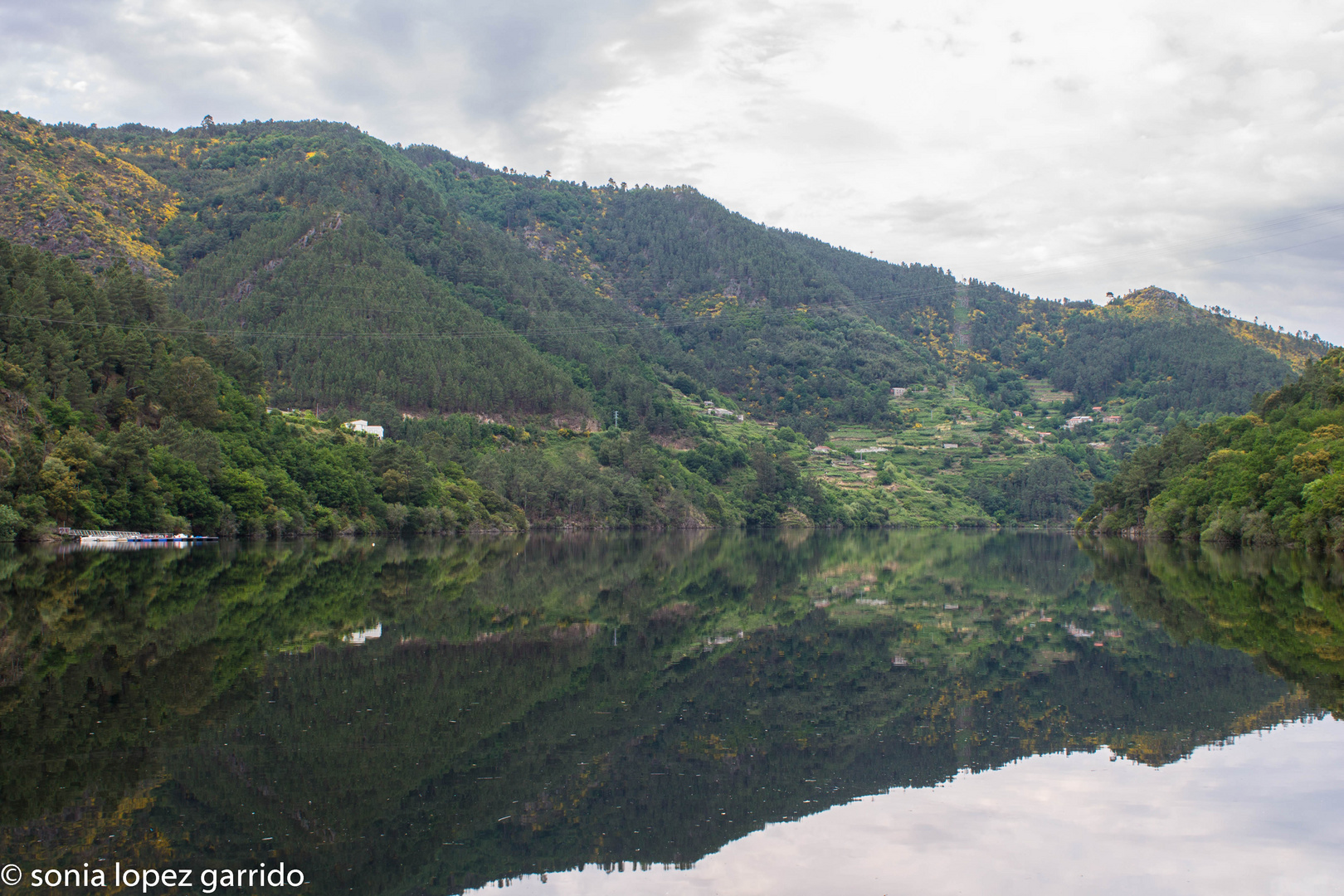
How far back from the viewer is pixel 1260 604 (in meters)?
28.9

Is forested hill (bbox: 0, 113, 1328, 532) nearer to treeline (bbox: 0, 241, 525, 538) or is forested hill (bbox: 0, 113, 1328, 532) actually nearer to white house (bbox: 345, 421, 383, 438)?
white house (bbox: 345, 421, 383, 438)

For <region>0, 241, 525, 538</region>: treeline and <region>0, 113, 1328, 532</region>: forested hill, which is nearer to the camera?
<region>0, 241, 525, 538</region>: treeline

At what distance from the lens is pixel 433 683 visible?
17.3 m

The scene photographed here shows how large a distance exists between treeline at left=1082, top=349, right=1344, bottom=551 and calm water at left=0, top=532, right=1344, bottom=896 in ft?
92.6

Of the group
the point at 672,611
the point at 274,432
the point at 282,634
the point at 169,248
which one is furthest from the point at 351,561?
the point at 169,248

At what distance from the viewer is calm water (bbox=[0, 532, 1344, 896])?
387 inches

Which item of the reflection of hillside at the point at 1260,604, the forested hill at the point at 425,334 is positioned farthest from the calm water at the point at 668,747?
the forested hill at the point at 425,334

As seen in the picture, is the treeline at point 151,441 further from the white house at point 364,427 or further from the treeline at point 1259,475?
the treeline at point 1259,475

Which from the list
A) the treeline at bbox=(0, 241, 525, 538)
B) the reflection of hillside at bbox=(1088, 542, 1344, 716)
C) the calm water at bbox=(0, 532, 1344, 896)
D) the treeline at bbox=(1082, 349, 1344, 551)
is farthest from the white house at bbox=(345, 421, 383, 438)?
the calm water at bbox=(0, 532, 1344, 896)

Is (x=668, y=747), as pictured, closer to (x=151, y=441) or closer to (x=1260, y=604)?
(x=1260, y=604)

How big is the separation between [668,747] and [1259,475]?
60.8 metres

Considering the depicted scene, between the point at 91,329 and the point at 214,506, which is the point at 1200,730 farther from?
the point at 91,329

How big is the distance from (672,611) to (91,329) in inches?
2250

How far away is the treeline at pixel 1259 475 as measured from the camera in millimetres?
53938
